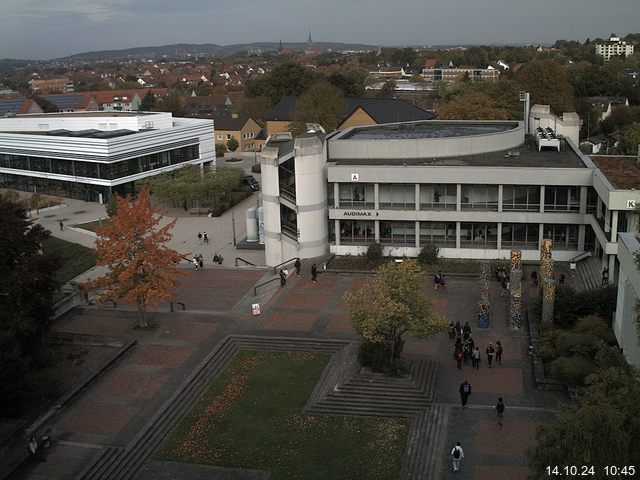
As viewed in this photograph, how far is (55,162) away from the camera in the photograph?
237 feet

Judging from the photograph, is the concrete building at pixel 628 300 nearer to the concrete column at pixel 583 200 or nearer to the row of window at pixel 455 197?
the concrete column at pixel 583 200

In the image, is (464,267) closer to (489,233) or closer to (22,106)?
(489,233)

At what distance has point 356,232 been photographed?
44.9 metres

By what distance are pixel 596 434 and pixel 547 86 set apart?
76.9 meters

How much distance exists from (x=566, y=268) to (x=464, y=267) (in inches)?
232

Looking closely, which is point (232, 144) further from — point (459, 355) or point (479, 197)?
point (459, 355)

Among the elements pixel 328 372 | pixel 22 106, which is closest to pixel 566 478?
pixel 328 372

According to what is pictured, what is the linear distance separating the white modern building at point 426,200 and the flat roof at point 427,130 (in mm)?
3748

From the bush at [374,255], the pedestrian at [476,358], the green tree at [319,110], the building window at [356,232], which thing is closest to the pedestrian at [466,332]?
the pedestrian at [476,358]

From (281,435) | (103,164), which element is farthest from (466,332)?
(103,164)

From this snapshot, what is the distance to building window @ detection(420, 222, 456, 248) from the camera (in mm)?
43469

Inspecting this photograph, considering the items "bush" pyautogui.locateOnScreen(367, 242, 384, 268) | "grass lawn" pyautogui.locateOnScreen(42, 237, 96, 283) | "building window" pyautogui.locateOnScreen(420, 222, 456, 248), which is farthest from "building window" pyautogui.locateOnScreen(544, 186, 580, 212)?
"grass lawn" pyautogui.locateOnScreen(42, 237, 96, 283)

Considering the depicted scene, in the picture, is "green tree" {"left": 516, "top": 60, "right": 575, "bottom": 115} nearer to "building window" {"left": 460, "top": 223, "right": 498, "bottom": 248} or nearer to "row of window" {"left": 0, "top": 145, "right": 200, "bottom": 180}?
"row of window" {"left": 0, "top": 145, "right": 200, "bottom": 180}

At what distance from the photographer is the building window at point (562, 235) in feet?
137
